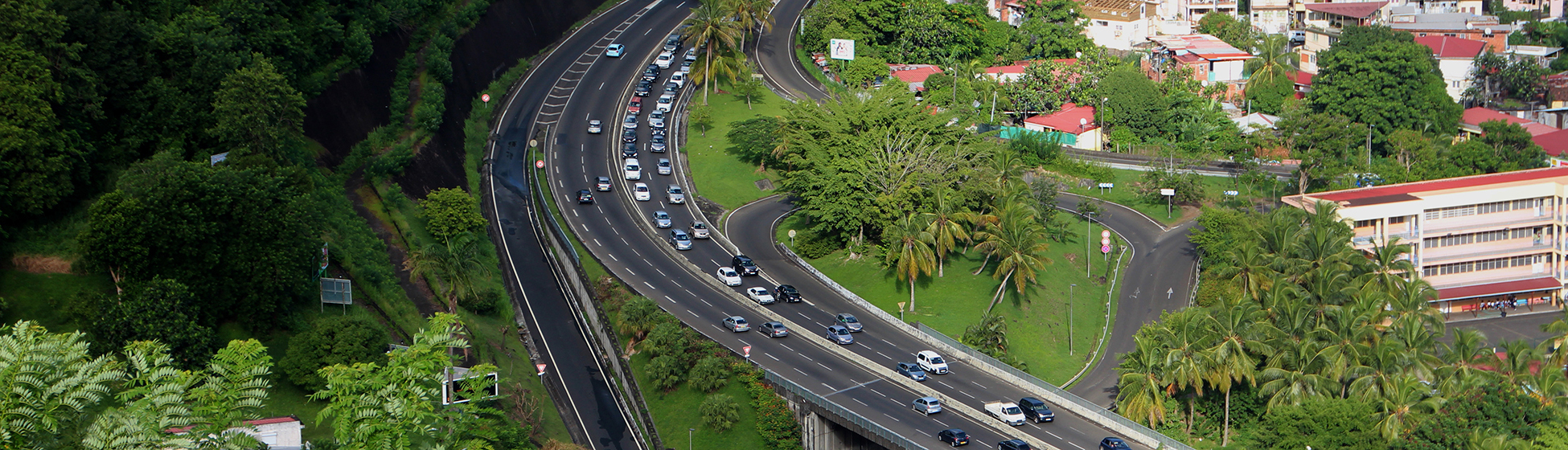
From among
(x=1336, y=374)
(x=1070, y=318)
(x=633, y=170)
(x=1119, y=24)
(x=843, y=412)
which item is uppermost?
(x=1119, y=24)

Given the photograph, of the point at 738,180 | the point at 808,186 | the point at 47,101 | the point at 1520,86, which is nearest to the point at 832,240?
the point at 808,186

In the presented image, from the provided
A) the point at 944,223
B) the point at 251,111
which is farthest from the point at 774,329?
the point at 251,111

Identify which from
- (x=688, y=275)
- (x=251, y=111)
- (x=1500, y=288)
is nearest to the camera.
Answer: (x=251, y=111)

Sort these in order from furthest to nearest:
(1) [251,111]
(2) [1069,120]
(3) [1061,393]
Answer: (2) [1069,120] → (1) [251,111] → (3) [1061,393]

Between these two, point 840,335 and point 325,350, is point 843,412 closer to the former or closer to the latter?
point 840,335

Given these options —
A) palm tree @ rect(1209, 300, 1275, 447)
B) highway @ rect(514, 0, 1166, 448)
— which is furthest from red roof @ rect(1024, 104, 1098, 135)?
palm tree @ rect(1209, 300, 1275, 447)

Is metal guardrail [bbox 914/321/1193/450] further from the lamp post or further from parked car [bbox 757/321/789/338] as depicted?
parked car [bbox 757/321/789/338]

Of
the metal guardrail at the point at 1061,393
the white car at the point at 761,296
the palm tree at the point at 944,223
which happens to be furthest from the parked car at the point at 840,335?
the palm tree at the point at 944,223
